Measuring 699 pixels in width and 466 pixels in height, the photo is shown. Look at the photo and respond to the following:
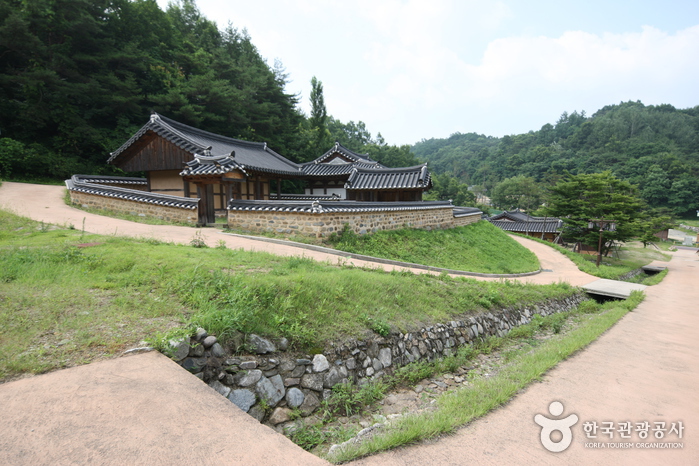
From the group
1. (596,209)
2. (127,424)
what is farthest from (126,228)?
(596,209)

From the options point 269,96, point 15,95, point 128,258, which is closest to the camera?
point 128,258

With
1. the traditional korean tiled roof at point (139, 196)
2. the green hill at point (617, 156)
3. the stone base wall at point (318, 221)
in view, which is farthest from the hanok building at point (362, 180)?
the green hill at point (617, 156)

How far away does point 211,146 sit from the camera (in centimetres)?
1523

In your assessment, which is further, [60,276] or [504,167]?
[504,167]

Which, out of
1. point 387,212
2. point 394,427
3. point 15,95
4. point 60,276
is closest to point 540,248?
point 387,212

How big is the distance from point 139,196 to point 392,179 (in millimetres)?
12755

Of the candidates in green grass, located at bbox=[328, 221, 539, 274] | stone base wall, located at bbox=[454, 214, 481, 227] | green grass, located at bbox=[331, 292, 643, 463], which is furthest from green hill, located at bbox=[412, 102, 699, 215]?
green grass, located at bbox=[331, 292, 643, 463]

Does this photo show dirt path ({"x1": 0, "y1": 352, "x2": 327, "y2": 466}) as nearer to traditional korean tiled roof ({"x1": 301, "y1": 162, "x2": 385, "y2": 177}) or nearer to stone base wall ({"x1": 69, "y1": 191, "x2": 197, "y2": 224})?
stone base wall ({"x1": 69, "y1": 191, "x2": 197, "y2": 224})

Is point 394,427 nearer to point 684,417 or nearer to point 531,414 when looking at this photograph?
point 531,414

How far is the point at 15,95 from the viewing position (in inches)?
714

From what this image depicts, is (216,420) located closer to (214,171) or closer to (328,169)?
(214,171)

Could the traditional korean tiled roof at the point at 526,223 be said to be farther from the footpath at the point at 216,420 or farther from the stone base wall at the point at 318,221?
the footpath at the point at 216,420

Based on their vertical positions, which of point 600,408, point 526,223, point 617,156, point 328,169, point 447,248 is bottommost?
point 526,223

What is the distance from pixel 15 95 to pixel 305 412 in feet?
83.9
